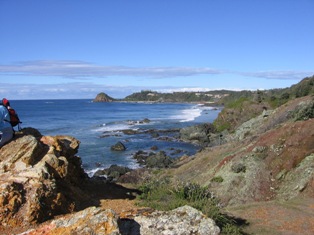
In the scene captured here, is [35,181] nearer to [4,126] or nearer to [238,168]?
[4,126]

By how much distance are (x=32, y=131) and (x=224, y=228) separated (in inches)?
357

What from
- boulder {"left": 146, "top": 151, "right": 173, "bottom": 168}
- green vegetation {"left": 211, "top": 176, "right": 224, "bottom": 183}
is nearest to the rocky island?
green vegetation {"left": 211, "top": 176, "right": 224, "bottom": 183}

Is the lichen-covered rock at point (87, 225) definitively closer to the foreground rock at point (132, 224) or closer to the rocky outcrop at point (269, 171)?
the foreground rock at point (132, 224)

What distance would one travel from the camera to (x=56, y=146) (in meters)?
13.6

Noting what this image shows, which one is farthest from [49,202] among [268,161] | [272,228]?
[268,161]

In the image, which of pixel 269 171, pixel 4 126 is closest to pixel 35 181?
pixel 4 126

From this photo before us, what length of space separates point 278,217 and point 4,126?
419 inches

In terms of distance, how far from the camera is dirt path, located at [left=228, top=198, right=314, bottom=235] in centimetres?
1223

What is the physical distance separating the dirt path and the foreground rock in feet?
12.0

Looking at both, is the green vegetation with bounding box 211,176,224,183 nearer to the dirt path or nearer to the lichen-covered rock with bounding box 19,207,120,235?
the dirt path

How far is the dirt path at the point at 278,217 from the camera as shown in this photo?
12.2 meters

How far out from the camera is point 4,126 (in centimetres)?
1244

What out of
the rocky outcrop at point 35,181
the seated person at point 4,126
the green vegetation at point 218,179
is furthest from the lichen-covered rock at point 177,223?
the green vegetation at point 218,179

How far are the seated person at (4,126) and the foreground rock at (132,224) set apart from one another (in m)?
5.24
